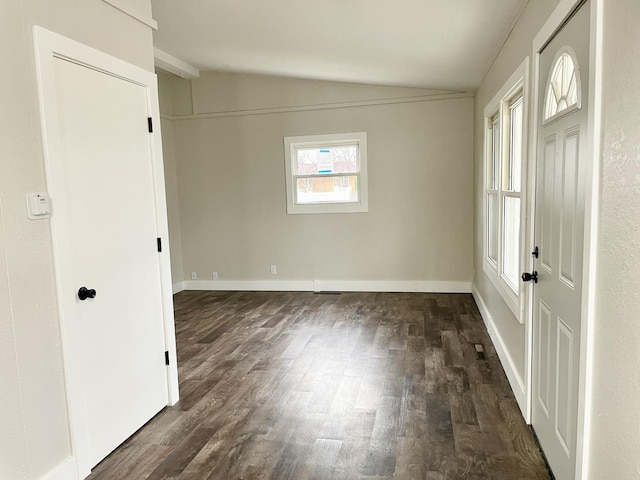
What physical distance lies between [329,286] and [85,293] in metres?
4.16

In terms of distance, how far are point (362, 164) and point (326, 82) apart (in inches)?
46.9

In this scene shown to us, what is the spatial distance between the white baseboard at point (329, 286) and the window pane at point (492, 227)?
1442 millimetres

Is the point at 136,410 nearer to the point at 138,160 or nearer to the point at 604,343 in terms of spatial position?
the point at 138,160

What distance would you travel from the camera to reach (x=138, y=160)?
2611 mm

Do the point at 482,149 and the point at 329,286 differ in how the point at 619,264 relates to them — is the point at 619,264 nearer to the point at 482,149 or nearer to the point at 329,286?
the point at 482,149

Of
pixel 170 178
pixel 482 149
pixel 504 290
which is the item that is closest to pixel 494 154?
pixel 482 149

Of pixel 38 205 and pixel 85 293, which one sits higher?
pixel 38 205

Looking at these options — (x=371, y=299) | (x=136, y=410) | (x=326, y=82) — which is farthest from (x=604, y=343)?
(x=326, y=82)

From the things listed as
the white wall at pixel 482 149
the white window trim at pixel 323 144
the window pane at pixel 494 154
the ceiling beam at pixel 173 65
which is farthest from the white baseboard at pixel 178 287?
the window pane at pixel 494 154

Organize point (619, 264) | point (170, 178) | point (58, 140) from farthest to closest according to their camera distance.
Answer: point (170, 178), point (58, 140), point (619, 264)

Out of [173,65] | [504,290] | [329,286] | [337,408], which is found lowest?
Result: [337,408]

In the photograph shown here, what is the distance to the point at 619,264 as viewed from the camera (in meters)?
1.33

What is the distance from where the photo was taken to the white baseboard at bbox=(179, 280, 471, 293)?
19.0 feet

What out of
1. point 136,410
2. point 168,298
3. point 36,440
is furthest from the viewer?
point 168,298
